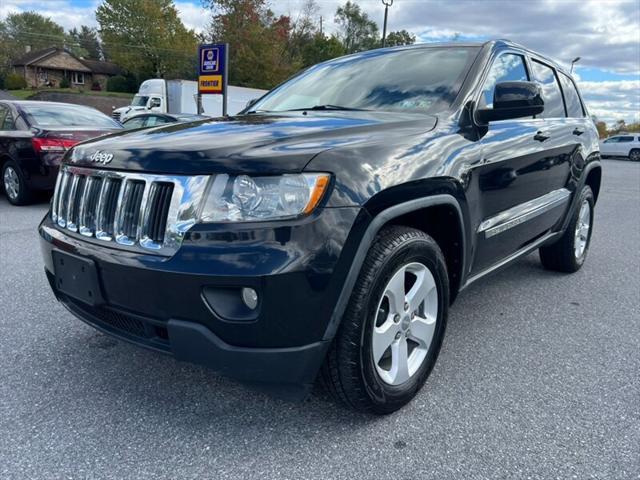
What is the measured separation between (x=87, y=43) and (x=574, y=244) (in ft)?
336

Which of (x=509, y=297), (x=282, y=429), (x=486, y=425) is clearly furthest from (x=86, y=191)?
(x=509, y=297)

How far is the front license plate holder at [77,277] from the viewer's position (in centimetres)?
212

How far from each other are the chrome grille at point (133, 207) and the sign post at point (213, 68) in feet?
35.3

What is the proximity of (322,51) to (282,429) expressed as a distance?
51.9 meters

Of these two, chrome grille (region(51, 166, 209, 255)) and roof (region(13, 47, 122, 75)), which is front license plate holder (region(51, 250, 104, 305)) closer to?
chrome grille (region(51, 166, 209, 255))

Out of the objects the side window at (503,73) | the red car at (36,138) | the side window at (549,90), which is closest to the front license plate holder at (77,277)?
the side window at (503,73)

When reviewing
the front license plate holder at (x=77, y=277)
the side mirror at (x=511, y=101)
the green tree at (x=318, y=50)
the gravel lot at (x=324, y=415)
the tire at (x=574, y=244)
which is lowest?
the gravel lot at (x=324, y=415)

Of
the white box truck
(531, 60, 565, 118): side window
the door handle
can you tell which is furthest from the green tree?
the door handle

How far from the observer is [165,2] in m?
Answer: 59.3

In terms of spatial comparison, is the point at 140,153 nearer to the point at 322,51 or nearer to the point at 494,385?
the point at 494,385

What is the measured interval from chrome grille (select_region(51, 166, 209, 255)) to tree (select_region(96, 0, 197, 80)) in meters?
52.6

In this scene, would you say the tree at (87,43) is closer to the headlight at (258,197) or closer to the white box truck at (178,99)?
the white box truck at (178,99)

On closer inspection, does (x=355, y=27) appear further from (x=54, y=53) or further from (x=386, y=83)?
(x=386, y=83)

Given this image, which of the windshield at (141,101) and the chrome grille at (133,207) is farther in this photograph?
the windshield at (141,101)
